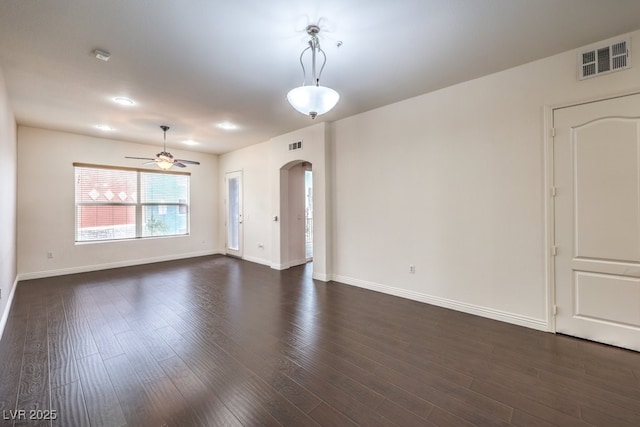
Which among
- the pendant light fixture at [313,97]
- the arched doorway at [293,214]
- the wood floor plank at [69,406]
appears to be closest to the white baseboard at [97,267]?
the arched doorway at [293,214]

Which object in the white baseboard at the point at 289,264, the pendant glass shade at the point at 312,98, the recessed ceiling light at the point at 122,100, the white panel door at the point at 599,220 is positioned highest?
the recessed ceiling light at the point at 122,100

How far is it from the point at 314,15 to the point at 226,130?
3.72 metres

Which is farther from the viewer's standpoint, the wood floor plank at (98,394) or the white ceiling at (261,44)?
the white ceiling at (261,44)

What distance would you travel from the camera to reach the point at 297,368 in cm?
233

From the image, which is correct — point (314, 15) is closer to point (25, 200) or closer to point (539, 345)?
point (539, 345)

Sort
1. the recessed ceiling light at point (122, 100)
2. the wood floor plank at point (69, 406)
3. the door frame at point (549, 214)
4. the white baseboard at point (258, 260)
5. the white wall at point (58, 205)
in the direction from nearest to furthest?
the wood floor plank at point (69, 406) → the door frame at point (549, 214) → the recessed ceiling light at point (122, 100) → the white wall at point (58, 205) → the white baseboard at point (258, 260)

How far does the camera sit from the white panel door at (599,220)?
253 cm

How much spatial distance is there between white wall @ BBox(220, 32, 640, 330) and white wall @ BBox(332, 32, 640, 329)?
0.04 ft

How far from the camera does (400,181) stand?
407 centimetres

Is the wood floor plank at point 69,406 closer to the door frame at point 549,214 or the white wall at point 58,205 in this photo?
the door frame at point 549,214

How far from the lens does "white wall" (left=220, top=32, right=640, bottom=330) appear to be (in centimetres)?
297

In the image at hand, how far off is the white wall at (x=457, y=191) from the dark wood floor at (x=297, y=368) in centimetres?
51

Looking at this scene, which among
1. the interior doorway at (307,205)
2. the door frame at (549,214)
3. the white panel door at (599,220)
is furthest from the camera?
the interior doorway at (307,205)

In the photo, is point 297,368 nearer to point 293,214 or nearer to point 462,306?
point 462,306
